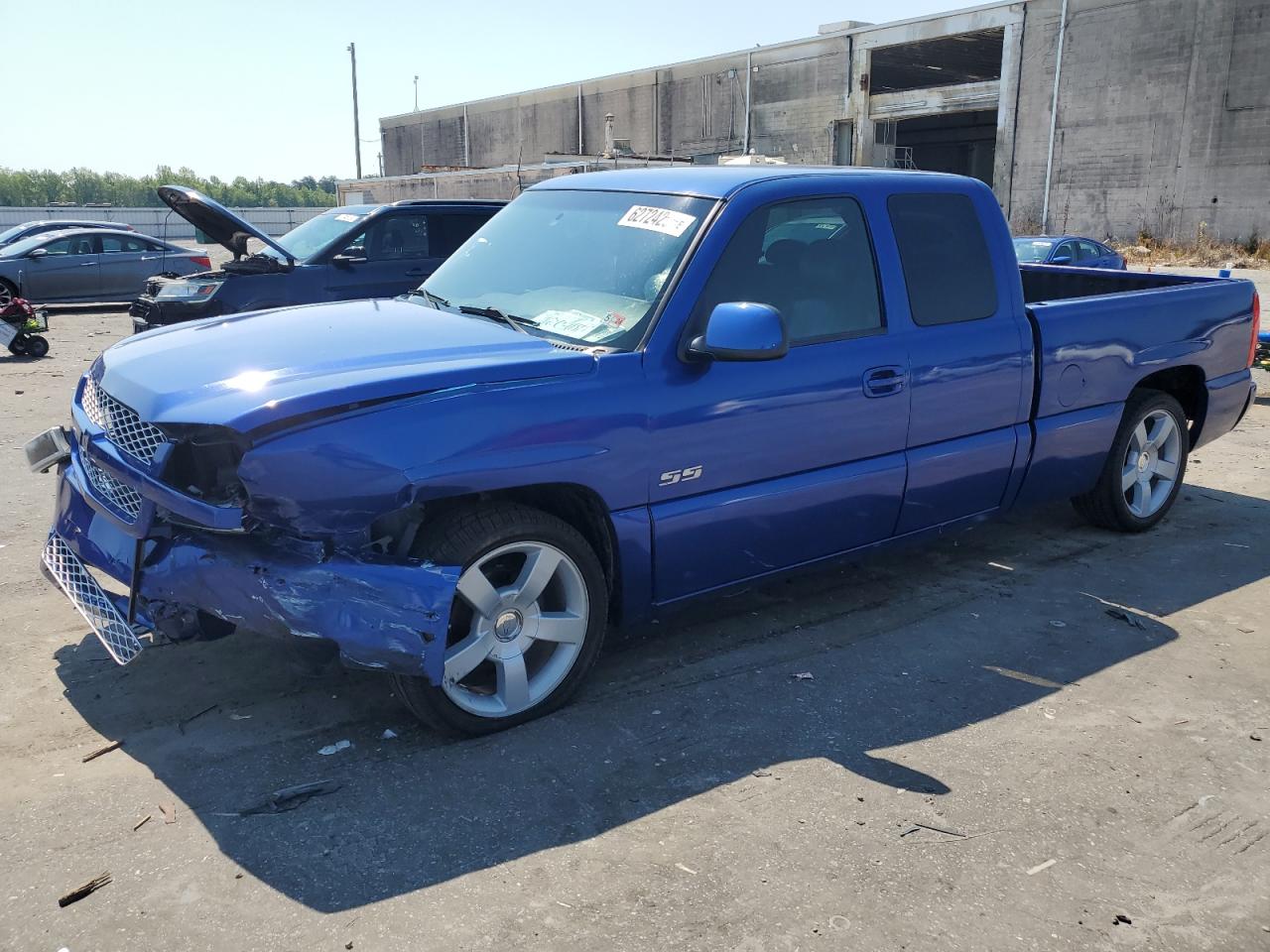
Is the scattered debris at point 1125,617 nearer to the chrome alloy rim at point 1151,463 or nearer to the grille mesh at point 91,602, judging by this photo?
the chrome alloy rim at point 1151,463

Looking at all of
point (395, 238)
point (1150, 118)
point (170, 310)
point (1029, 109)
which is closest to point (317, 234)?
point (395, 238)

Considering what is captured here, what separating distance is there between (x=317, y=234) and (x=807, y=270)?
7345 millimetres

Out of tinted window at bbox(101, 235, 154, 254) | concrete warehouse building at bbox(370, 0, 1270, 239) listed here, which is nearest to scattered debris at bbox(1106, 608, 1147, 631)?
→ tinted window at bbox(101, 235, 154, 254)

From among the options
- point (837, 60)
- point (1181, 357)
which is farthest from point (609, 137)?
point (1181, 357)

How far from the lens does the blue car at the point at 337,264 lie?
990cm

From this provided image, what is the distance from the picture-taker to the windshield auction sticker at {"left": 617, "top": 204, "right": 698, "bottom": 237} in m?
4.12

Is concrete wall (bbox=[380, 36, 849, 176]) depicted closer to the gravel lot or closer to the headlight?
the headlight

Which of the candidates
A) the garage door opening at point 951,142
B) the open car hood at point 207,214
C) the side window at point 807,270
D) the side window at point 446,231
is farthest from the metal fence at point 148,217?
the side window at point 807,270

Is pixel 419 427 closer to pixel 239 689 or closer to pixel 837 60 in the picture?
pixel 239 689

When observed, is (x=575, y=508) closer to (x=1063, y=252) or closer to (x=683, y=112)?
(x=1063, y=252)

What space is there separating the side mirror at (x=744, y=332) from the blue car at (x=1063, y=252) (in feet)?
37.6

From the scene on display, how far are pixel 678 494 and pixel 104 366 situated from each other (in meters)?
2.21

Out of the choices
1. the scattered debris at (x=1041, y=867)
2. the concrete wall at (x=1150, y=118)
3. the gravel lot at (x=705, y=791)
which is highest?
the concrete wall at (x=1150, y=118)

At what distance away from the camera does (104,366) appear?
12.8 feet
